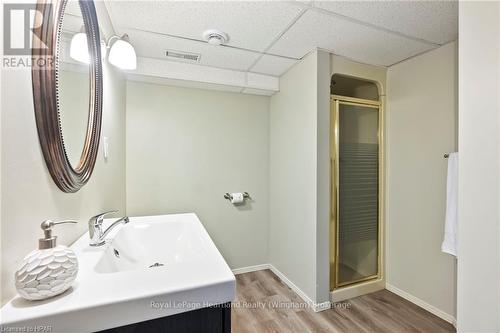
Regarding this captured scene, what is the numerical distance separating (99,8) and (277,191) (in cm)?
215

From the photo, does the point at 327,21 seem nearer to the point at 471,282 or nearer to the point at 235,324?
the point at 471,282

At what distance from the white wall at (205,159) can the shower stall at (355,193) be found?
88cm

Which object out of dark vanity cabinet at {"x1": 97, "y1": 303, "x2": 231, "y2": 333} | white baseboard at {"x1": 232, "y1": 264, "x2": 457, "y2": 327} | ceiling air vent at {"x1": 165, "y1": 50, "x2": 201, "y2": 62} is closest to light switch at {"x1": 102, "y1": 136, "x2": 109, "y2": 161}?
ceiling air vent at {"x1": 165, "y1": 50, "x2": 201, "y2": 62}

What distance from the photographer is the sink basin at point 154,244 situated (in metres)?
0.99

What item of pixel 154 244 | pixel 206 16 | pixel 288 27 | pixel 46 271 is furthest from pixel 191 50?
pixel 46 271

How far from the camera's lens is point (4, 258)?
0.55 m

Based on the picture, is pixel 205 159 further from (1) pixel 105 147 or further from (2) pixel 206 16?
(2) pixel 206 16

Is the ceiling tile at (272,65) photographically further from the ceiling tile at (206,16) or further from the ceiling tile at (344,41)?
the ceiling tile at (206,16)

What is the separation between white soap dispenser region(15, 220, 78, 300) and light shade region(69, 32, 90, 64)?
714 mm

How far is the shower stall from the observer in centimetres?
216

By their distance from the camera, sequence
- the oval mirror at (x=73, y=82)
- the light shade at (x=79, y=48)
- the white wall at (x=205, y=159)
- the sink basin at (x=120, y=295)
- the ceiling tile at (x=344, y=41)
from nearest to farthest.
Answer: the sink basin at (x=120, y=295) < the oval mirror at (x=73, y=82) < the light shade at (x=79, y=48) < the ceiling tile at (x=344, y=41) < the white wall at (x=205, y=159)

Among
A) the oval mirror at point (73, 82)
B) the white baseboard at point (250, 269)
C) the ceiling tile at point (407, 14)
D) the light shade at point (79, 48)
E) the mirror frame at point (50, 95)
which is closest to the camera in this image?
the mirror frame at point (50, 95)

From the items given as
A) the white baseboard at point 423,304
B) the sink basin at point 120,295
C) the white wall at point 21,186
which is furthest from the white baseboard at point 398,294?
the white wall at point 21,186

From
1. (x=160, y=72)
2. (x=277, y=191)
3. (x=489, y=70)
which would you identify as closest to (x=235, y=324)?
(x=277, y=191)
